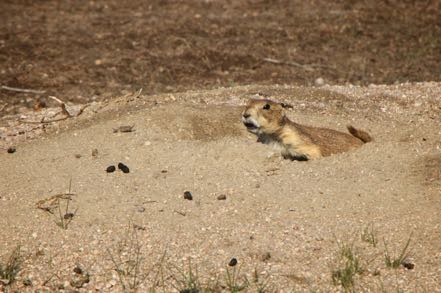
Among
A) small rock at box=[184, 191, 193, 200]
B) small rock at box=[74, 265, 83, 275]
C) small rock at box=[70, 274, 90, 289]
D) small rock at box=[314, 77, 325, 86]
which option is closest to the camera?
small rock at box=[70, 274, 90, 289]

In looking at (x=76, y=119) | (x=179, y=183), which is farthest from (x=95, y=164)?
(x=76, y=119)

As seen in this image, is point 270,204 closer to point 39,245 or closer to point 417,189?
point 417,189

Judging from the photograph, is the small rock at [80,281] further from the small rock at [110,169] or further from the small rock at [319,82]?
the small rock at [319,82]

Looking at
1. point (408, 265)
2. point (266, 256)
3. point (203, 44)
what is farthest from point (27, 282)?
point (203, 44)

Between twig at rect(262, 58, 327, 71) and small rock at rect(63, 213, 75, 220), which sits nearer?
small rock at rect(63, 213, 75, 220)

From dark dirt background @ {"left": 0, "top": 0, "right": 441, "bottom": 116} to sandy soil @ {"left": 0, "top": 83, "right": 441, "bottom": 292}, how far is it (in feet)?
7.44

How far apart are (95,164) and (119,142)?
337mm

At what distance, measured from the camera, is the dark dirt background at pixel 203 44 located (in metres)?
8.88

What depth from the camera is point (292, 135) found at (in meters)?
6.09

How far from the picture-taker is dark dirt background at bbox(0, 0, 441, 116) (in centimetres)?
888

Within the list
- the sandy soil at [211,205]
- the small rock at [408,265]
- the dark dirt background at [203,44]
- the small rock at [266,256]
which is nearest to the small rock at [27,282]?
the sandy soil at [211,205]

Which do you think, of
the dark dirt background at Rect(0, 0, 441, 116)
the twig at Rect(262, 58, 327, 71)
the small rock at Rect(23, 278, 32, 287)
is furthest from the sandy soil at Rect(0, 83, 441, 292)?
the twig at Rect(262, 58, 327, 71)

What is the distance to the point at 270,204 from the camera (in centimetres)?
518

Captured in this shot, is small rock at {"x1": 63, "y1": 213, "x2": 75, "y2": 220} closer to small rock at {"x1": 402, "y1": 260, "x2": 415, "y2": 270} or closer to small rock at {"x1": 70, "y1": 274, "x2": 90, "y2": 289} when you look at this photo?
Result: small rock at {"x1": 70, "y1": 274, "x2": 90, "y2": 289}
